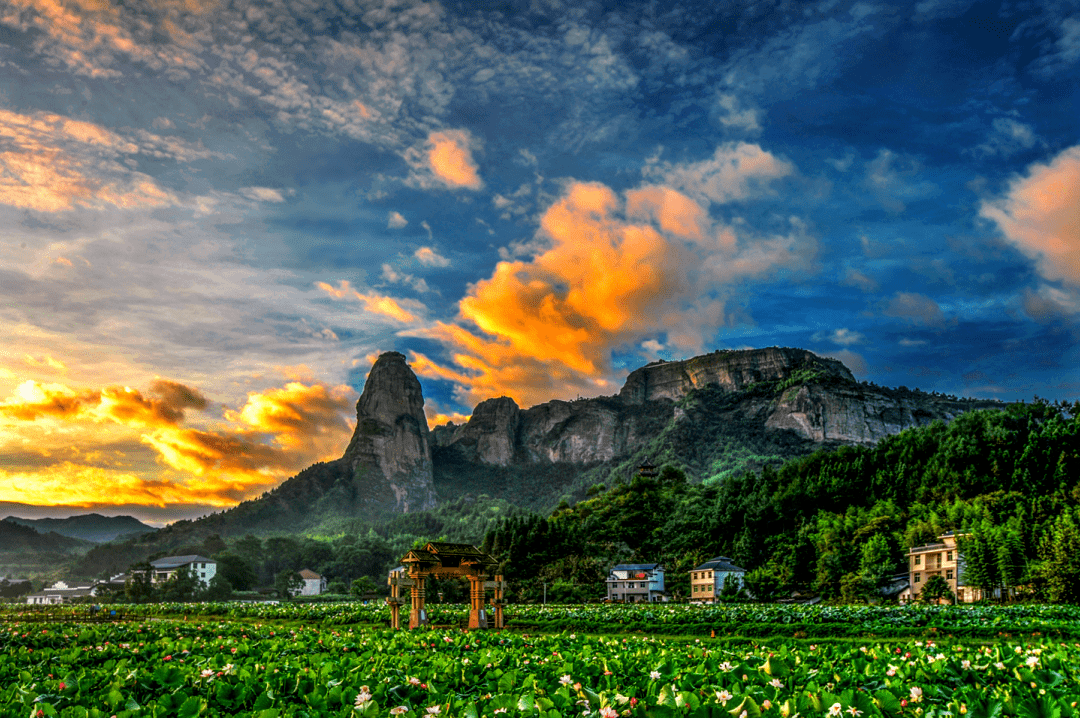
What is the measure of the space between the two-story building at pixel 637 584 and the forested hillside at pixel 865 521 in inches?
84.0

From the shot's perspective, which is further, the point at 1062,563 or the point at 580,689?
the point at 1062,563

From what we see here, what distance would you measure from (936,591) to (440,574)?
3661 cm

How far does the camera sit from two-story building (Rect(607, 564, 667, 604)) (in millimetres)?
68125

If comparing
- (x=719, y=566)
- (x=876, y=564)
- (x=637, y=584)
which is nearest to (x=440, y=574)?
(x=719, y=566)

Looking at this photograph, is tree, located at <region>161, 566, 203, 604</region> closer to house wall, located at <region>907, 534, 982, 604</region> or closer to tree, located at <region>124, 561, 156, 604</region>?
tree, located at <region>124, 561, 156, 604</region>

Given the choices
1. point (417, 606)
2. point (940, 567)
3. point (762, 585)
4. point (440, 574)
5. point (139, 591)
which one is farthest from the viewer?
point (139, 591)

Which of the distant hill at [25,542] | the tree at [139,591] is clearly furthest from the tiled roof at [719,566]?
the distant hill at [25,542]

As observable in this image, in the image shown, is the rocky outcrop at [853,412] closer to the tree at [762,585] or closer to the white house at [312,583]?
the tree at [762,585]

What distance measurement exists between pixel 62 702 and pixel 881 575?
58.1 m

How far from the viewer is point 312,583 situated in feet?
311

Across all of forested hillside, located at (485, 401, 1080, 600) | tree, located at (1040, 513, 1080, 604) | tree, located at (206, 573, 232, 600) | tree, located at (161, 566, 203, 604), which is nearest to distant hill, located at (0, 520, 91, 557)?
tree, located at (206, 573, 232, 600)

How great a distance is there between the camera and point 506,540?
73312 mm

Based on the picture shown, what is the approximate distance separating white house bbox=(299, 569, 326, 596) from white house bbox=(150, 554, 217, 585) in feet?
37.2

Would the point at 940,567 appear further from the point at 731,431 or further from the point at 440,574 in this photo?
the point at 731,431
